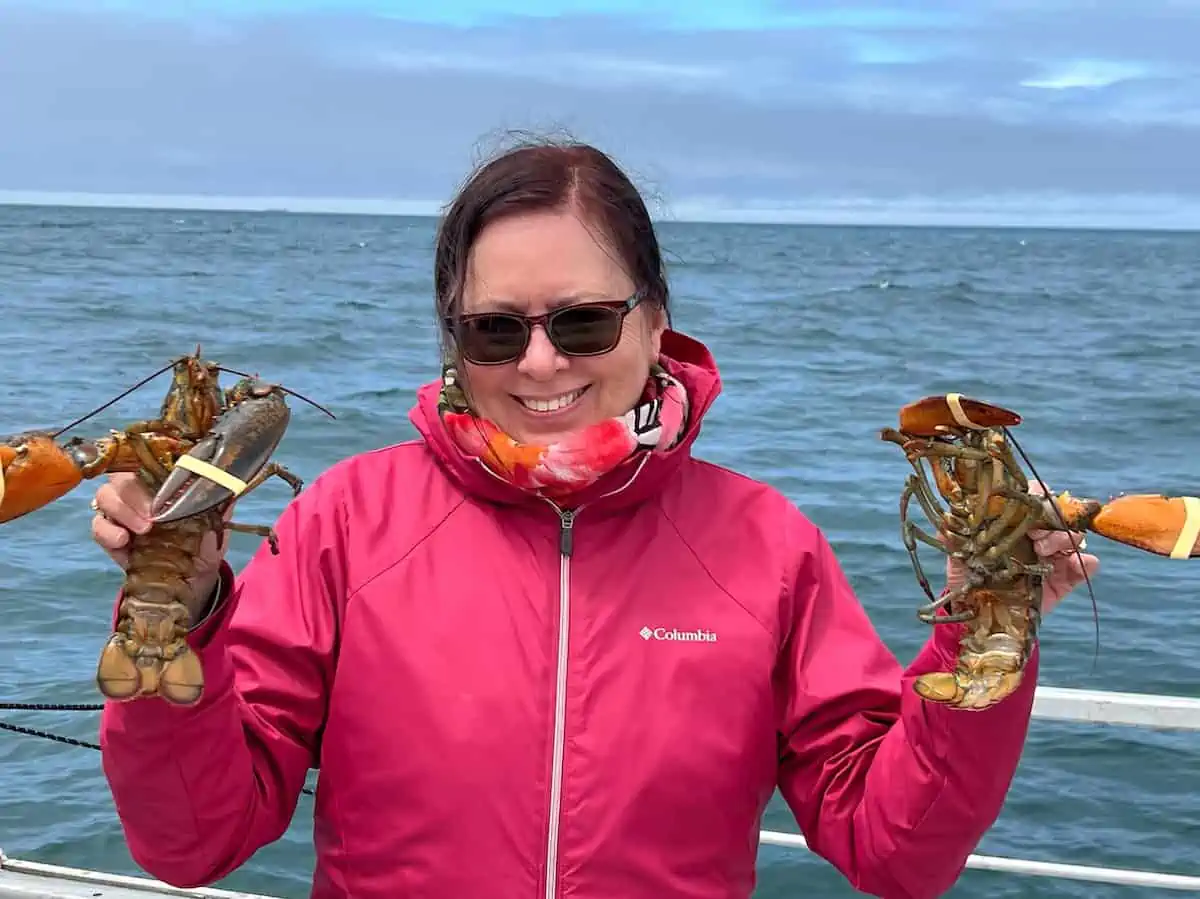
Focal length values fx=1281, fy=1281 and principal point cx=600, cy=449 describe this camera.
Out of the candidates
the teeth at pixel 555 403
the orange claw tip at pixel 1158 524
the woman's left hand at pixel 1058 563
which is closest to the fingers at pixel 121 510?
the teeth at pixel 555 403

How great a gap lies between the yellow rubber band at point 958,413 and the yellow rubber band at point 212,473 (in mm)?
1046

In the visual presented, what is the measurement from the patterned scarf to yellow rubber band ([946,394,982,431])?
0.59 metres

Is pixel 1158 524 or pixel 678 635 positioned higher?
pixel 1158 524

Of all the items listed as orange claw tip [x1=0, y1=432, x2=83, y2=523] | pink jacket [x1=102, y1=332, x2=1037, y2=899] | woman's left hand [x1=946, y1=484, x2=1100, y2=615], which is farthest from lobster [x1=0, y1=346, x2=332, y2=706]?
woman's left hand [x1=946, y1=484, x2=1100, y2=615]

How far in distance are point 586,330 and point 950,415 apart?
0.67 metres

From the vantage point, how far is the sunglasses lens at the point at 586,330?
7.40 feet

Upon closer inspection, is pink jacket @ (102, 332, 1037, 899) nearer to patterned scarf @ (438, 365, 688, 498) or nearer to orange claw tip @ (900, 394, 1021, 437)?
patterned scarf @ (438, 365, 688, 498)

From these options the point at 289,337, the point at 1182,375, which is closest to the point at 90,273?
the point at 289,337

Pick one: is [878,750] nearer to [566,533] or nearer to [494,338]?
[566,533]

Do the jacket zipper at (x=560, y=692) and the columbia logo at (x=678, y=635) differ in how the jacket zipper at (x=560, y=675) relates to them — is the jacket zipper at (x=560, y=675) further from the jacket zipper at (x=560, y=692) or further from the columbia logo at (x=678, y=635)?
the columbia logo at (x=678, y=635)

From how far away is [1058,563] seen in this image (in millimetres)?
2006

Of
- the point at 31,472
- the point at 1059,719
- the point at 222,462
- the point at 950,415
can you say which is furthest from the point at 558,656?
the point at 1059,719

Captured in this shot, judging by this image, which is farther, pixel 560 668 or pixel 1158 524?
pixel 560 668

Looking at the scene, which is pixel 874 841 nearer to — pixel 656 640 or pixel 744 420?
pixel 656 640
